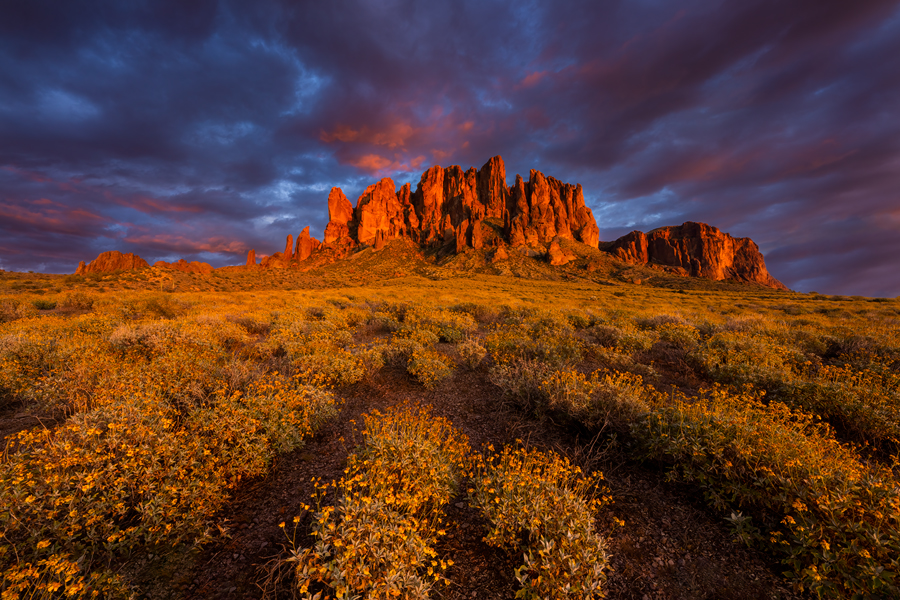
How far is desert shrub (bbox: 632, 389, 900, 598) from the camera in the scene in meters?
2.78

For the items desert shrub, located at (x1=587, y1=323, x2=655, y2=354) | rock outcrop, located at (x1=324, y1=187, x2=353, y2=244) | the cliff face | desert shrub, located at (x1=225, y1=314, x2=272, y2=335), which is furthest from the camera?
rock outcrop, located at (x1=324, y1=187, x2=353, y2=244)

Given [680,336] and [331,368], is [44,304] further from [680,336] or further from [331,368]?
[680,336]

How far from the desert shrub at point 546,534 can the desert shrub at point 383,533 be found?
28.3 inches

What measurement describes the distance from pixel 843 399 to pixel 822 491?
4254 mm

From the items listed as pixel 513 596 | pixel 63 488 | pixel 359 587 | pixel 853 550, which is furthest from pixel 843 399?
pixel 63 488

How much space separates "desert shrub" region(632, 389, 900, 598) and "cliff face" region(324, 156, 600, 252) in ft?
345

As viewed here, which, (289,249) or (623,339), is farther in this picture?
(289,249)

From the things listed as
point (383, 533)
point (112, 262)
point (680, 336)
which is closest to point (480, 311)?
point (680, 336)

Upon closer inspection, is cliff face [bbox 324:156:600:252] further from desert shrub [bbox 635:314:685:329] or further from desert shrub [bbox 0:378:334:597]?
desert shrub [bbox 0:378:334:597]

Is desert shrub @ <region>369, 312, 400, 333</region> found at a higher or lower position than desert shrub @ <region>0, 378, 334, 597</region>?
higher

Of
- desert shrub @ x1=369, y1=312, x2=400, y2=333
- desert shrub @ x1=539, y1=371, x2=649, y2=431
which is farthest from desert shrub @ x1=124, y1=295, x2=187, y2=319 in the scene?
desert shrub @ x1=539, y1=371, x2=649, y2=431

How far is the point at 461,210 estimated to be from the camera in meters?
132

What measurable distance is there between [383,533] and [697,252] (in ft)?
594

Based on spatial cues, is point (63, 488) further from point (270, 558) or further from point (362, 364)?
point (362, 364)
